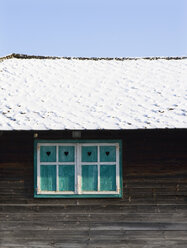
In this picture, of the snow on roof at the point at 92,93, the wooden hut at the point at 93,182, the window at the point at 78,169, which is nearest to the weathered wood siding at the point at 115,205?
the wooden hut at the point at 93,182

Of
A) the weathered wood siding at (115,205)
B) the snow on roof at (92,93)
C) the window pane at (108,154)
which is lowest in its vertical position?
the weathered wood siding at (115,205)

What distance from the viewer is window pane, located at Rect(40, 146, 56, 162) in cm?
910

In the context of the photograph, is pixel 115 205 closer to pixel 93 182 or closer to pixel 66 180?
pixel 93 182

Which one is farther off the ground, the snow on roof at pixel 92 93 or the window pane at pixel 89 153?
the snow on roof at pixel 92 93

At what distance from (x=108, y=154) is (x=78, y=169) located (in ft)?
2.45

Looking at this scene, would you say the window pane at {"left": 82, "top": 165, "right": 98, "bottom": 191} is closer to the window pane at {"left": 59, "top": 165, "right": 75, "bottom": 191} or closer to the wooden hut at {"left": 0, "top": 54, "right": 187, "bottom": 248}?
the wooden hut at {"left": 0, "top": 54, "right": 187, "bottom": 248}

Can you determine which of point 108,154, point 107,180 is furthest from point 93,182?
point 108,154

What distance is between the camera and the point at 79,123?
A: 28.8 ft

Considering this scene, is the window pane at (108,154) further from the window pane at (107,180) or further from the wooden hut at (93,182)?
the window pane at (107,180)

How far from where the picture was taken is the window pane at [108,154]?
909cm

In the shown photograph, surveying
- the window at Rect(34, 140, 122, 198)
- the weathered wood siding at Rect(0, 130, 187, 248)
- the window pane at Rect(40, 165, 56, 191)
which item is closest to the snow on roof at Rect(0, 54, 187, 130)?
the weathered wood siding at Rect(0, 130, 187, 248)

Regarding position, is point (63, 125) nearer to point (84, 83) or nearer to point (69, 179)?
point (69, 179)

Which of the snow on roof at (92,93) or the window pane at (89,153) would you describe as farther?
the window pane at (89,153)

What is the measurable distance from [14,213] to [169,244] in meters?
3.50
